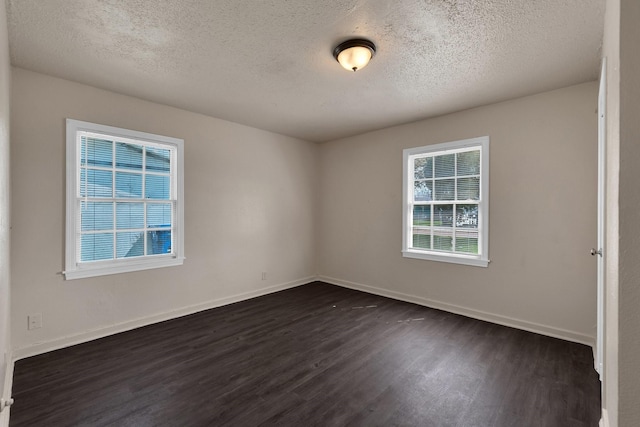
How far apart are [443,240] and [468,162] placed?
3.52ft

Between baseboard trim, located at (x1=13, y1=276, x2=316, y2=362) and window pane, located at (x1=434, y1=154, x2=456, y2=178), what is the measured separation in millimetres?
3070

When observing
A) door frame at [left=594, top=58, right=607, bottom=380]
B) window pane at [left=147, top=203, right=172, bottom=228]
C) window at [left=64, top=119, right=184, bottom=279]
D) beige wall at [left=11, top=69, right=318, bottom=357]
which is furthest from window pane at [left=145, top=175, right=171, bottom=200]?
door frame at [left=594, top=58, right=607, bottom=380]

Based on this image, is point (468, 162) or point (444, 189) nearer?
point (468, 162)

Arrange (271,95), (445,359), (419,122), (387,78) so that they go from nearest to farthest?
(445,359)
(387,78)
(271,95)
(419,122)

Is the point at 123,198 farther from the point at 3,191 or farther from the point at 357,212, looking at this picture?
the point at 357,212

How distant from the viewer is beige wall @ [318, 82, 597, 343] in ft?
9.62

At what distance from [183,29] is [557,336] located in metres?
4.42

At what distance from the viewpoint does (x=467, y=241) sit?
3754mm

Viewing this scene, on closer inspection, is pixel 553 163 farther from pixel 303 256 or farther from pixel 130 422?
pixel 130 422

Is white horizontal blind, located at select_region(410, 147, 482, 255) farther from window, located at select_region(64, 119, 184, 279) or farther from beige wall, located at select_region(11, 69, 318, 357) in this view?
window, located at select_region(64, 119, 184, 279)

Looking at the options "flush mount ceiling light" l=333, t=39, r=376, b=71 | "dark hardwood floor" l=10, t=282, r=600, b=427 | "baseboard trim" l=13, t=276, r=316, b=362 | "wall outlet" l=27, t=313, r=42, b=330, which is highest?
"flush mount ceiling light" l=333, t=39, r=376, b=71

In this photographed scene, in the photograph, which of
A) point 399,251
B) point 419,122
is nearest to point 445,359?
point 399,251

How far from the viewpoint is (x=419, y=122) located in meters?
4.13

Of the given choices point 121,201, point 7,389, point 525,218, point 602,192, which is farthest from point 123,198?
point 525,218
